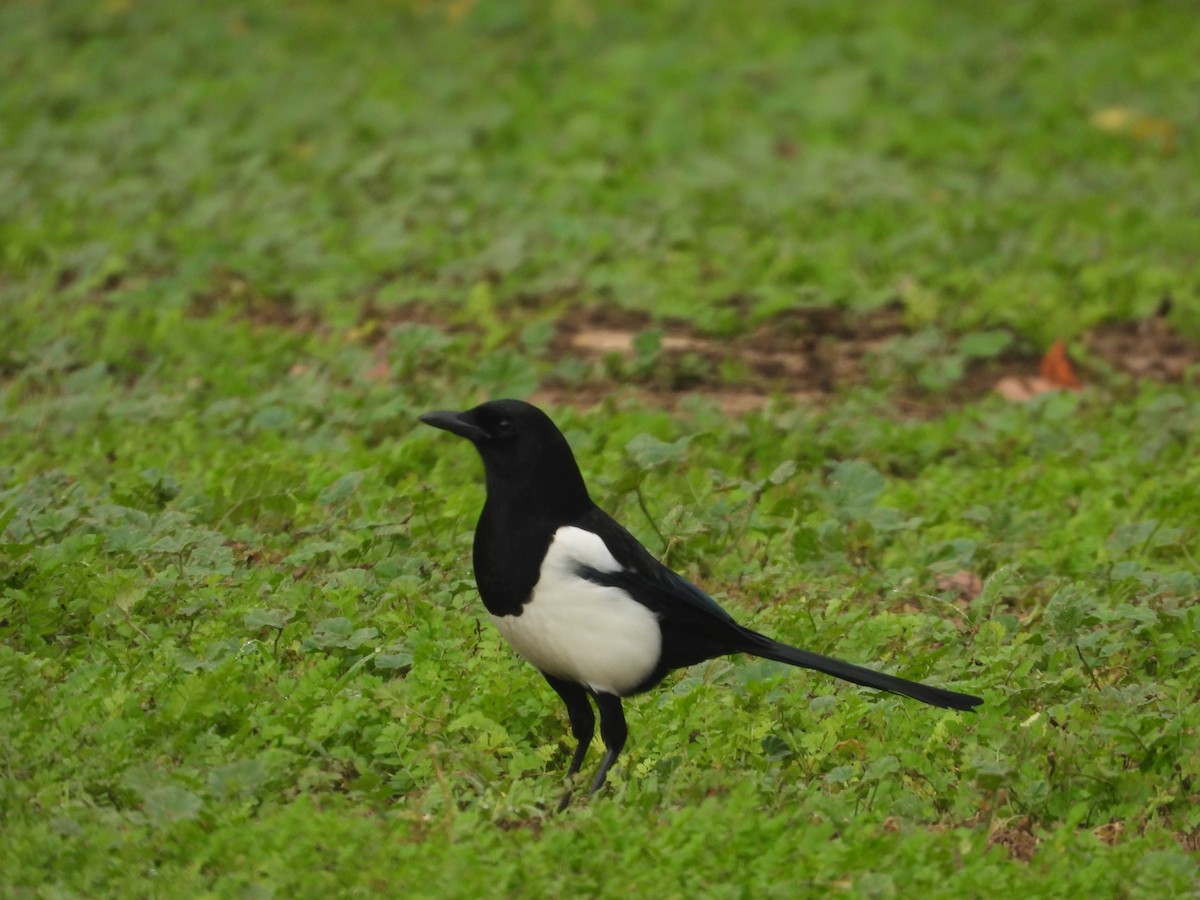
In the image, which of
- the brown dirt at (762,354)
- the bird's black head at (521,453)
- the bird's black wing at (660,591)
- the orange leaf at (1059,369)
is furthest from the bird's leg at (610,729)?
the orange leaf at (1059,369)

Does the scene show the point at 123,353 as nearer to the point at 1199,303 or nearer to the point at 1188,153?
the point at 1199,303

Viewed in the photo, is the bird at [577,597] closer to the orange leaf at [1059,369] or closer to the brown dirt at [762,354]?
the brown dirt at [762,354]

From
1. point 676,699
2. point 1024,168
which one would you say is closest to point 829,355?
point 1024,168

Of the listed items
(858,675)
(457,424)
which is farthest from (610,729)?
(457,424)

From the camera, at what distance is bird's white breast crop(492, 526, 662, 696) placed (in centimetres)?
418

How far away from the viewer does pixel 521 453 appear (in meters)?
4.32

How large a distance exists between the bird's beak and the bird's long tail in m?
0.81

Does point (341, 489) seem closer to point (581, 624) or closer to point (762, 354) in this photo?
point (581, 624)

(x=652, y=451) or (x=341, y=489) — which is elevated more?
(x=341, y=489)

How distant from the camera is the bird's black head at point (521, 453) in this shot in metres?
4.30

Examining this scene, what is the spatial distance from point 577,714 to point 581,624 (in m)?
0.36

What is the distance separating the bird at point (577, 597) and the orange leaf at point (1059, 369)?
337cm

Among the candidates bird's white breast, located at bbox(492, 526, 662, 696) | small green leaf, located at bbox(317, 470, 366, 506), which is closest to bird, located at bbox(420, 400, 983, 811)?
bird's white breast, located at bbox(492, 526, 662, 696)

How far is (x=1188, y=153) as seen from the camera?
33.4 ft
